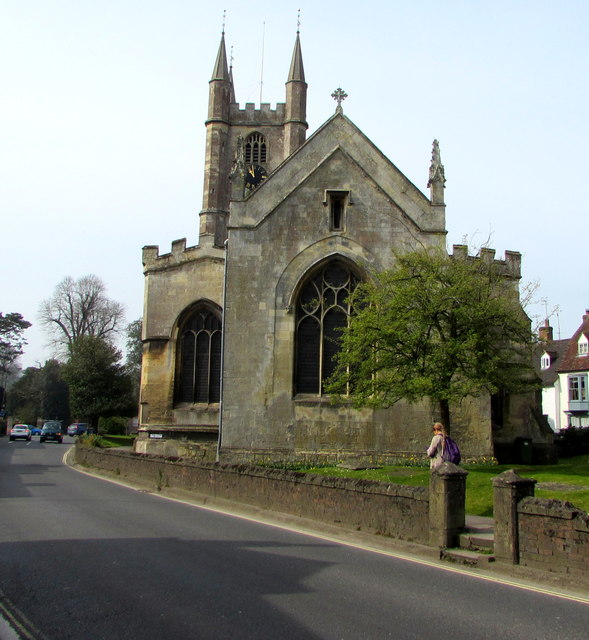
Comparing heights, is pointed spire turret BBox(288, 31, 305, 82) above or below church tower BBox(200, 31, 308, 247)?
above

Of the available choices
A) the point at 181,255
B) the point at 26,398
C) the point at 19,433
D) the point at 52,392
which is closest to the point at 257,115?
the point at 181,255

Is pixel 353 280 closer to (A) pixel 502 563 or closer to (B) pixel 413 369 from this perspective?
(B) pixel 413 369

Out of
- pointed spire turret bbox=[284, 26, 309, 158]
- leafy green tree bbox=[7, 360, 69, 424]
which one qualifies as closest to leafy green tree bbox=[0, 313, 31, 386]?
leafy green tree bbox=[7, 360, 69, 424]

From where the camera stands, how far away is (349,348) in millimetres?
20266

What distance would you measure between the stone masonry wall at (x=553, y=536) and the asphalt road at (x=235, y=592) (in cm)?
70

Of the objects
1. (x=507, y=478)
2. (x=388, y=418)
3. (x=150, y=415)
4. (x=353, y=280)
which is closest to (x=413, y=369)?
(x=388, y=418)

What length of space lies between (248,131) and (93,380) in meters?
20.8

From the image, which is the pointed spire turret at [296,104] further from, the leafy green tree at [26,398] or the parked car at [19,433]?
the leafy green tree at [26,398]

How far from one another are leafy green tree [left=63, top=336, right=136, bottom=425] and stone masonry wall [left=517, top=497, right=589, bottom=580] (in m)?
45.7

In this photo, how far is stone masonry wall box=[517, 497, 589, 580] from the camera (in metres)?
8.37

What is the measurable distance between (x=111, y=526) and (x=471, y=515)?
636 centimetres

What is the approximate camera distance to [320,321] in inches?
952

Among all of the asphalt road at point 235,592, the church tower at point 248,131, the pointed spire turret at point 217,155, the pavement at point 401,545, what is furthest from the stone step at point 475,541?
the church tower at point 248,131

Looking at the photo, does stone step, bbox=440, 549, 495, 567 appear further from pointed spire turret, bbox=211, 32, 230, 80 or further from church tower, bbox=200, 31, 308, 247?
pointed spire turret, bbox=211, 32, 230, 80
